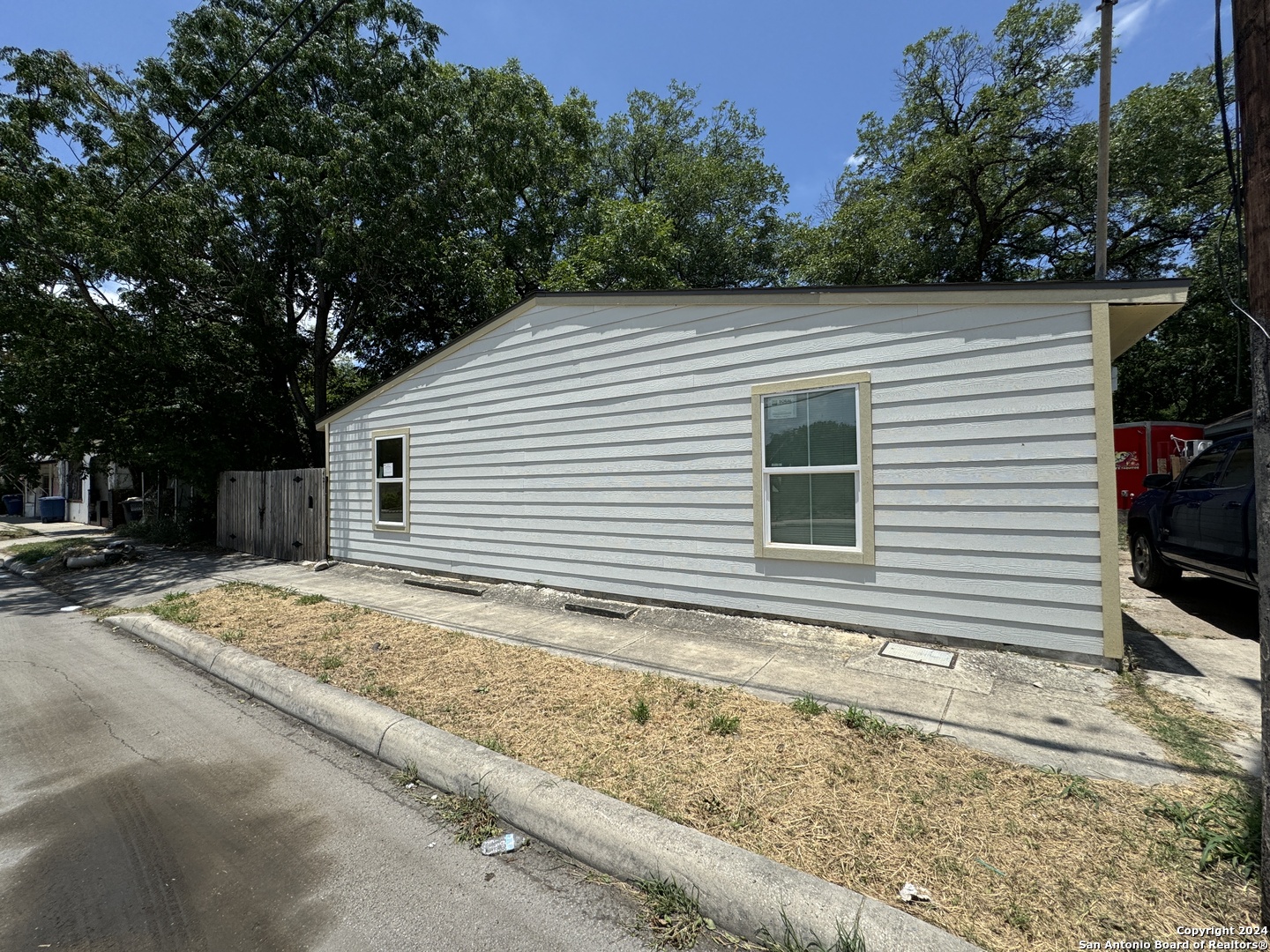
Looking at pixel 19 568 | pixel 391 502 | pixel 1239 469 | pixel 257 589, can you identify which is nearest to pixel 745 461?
pixel 1239 469

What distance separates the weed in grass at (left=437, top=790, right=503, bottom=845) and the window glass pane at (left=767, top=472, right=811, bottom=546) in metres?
3.65

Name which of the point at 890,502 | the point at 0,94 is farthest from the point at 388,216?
the point at 890,502

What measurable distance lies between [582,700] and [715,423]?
3.21 meters

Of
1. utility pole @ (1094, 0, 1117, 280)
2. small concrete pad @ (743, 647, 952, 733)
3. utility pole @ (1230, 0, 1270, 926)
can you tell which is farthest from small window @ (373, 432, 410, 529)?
utility pole @ (1094, 0, 1117, 280)

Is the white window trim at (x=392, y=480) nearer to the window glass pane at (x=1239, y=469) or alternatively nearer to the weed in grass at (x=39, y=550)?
the weed in grass at (x=39, y=550)

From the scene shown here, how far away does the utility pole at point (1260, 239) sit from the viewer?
193cm

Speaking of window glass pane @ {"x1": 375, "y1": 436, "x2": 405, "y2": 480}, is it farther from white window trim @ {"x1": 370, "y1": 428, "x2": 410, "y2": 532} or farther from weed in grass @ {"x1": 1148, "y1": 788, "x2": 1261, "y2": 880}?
weed in grass @ {"x1": 1148, "y1": 788, "x2": 1261, "y2": 880}

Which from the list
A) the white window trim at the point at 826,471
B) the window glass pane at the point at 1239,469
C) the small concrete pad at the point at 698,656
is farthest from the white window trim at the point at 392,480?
the window glass pane at the point at 1239,469

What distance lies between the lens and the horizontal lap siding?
448 centimetres

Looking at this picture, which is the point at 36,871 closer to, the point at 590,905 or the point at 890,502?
the point at 590,905

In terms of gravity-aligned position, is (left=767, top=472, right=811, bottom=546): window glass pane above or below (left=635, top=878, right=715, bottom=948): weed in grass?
above

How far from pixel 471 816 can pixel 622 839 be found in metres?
0.89

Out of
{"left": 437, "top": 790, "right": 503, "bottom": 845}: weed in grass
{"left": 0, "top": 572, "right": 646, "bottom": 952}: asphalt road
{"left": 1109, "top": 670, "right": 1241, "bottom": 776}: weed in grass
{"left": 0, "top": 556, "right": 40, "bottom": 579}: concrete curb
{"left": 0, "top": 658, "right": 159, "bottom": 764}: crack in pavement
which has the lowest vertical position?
{"left": 0, "top": 658, "right": 159, "bottom": 764}: crack in pavement

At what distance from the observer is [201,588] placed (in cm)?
884
